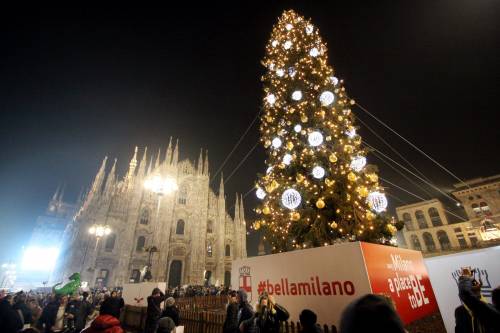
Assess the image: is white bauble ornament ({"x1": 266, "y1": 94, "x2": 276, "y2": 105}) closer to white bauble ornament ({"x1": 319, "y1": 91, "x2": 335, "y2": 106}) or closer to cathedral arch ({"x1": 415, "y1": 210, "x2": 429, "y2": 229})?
white bauble ornament ({"x1": 319, "y1": 91, "x2": 335, "y2": 106})

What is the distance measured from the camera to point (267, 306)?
13.1 feet

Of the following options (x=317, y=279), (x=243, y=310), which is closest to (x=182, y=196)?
(x=243, y=310)

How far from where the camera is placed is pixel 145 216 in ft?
98.8

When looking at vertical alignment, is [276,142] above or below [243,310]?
above

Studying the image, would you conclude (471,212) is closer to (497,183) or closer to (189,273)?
(497,183)

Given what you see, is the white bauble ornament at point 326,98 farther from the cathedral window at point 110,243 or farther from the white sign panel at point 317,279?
the cathedral window at point 110,243

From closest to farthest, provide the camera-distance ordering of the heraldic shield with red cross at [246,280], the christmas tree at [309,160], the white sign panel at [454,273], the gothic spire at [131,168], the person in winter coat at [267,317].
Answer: the person in winter coat at [267,317]
the white sign panel at [454,273]
the heraldic shield with red cross at [246,280]
the christmas tree at [309,160]
the gothic spire at [131,168]

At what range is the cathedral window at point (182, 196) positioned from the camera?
33287 mm

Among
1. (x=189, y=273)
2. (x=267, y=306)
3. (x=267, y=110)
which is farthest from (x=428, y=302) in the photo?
(x=189, y=273)

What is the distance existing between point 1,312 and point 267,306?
5.01 metres

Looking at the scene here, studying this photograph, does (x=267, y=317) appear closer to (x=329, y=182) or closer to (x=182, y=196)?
(x=329, y=182)

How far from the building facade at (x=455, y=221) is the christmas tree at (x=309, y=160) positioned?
27.6 m

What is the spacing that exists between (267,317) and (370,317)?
3628 millimetres

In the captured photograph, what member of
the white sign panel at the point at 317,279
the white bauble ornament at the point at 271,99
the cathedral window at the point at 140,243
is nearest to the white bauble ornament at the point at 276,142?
the white bauble ornament at the point at 271,99
